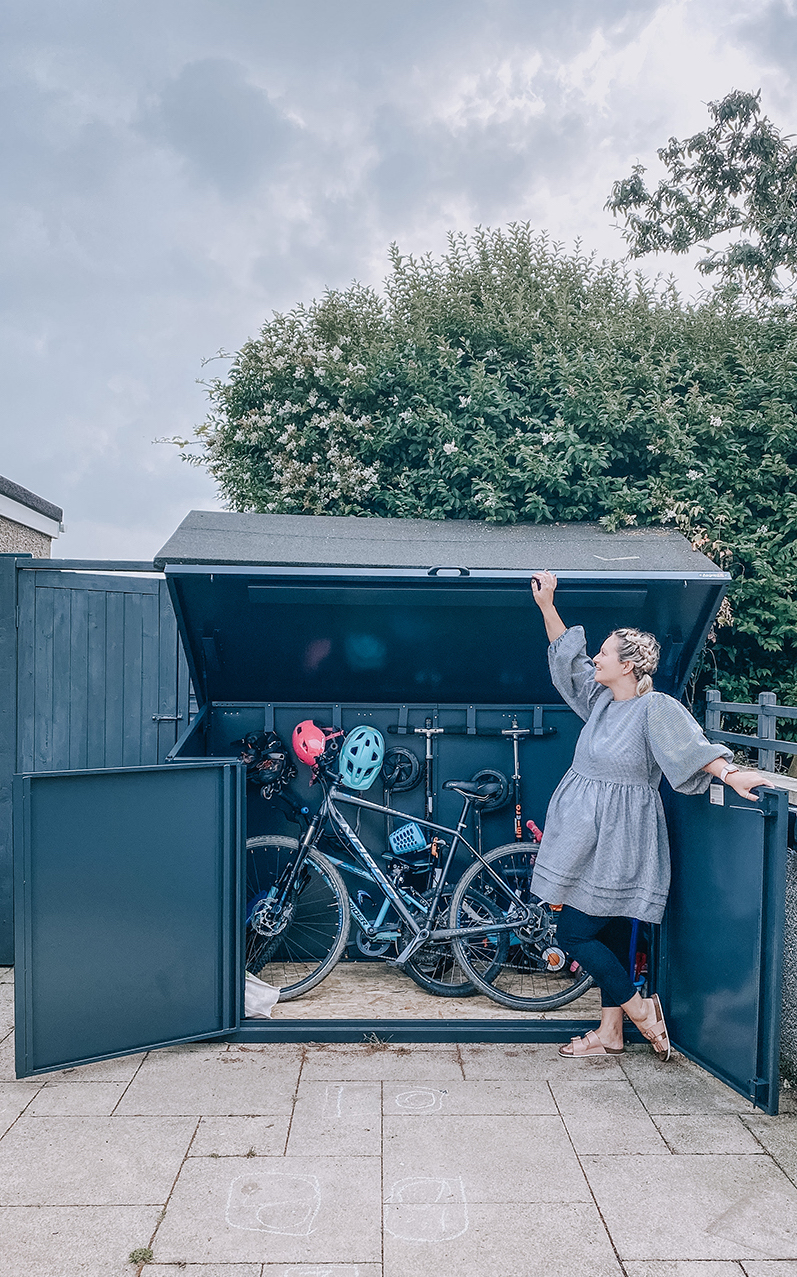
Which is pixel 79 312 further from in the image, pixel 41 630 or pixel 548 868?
pixel 548 868

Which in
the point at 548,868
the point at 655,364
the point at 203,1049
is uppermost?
the point at 655,364

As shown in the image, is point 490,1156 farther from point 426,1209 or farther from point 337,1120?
point 337,1120

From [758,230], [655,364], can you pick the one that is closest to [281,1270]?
[655,364]

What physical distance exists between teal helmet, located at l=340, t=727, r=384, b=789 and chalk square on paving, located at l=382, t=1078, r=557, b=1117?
4.76 ft

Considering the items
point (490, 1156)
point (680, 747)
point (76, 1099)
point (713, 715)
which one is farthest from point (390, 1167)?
point (713, 715)

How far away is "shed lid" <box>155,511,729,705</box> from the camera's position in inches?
147

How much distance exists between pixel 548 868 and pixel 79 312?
7.43 m

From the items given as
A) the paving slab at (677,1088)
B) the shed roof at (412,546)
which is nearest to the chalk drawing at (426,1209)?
the paving slab at (677,1088)

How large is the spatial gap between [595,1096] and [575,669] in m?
1.74

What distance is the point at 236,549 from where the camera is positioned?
4.25 metres

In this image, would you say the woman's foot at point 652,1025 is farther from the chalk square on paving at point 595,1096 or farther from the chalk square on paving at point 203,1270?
the chalk square on paving at point 203,1270

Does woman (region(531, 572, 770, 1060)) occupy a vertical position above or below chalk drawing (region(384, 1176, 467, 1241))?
above

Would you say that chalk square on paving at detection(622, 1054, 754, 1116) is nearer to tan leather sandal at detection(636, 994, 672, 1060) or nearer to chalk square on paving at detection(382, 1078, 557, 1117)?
tan leather sandal at detection(636, 994, 672, 1060)

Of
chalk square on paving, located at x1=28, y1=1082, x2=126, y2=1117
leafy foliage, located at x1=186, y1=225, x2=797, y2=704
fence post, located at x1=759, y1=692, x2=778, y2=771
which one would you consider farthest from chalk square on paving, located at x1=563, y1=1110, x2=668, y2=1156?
leafy foliage, located at x1=186, y1=225, x2=797, y2=704
